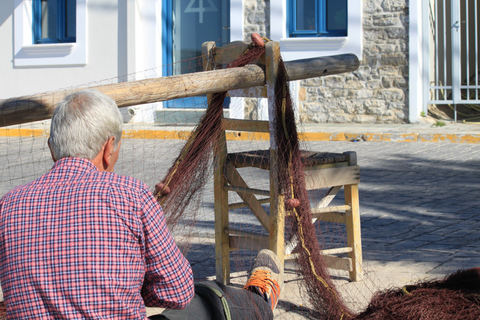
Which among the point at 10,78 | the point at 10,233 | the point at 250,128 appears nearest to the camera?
the point at 10,233

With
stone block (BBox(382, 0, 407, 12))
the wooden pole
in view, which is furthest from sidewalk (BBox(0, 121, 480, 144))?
the wooden pole

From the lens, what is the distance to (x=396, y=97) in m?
11.1

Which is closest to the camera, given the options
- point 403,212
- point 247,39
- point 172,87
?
point 172,87

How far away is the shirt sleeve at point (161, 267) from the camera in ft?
5.90

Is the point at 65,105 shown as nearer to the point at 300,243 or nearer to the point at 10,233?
the point at 10,233

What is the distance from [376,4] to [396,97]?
185 centimetres

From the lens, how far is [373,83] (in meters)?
11.2

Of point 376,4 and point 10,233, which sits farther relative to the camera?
point 376,4

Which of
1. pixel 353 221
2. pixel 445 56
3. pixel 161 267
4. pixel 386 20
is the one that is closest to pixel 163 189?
pixel 353 221

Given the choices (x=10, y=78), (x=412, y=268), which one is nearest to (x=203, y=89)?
→ (x=412, y=268)

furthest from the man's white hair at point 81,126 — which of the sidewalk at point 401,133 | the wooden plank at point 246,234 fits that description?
the sidewalk at point 401,133

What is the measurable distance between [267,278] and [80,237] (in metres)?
1.31

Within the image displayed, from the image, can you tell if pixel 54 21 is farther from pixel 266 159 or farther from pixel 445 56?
pixel 266 159

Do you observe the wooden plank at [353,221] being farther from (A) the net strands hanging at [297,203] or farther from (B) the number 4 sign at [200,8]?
(B) the number 4 sign at [200,8]
